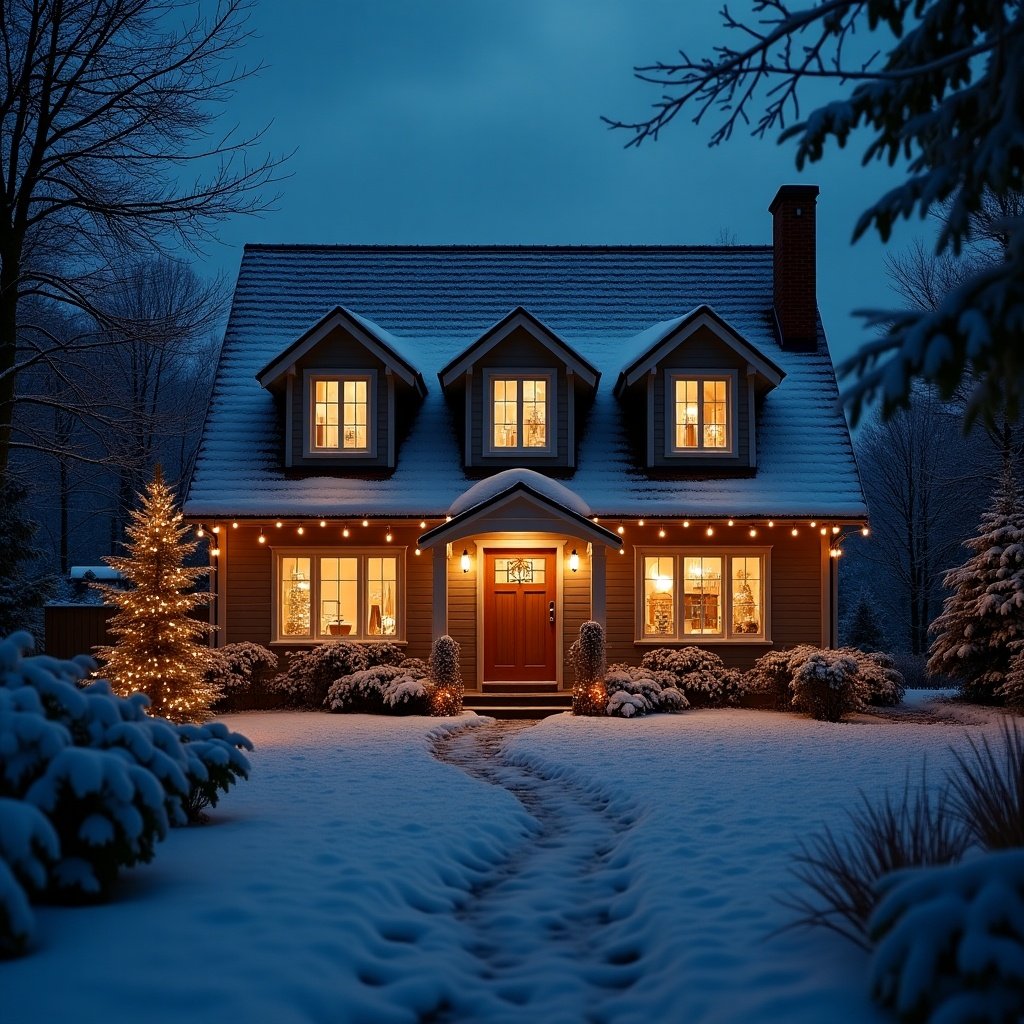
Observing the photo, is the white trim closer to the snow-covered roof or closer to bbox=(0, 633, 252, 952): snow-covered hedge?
the snow-covered roof

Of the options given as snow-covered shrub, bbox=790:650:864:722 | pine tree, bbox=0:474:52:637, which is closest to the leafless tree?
pine tree, bbox=0:474:52:637

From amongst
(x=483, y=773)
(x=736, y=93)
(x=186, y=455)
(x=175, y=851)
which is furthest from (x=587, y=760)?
(x=186, y=455)

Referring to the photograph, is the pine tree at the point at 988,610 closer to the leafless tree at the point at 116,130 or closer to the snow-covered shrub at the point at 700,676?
the snow-covered shrub at the point at 700,676

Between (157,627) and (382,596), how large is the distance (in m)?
5.72

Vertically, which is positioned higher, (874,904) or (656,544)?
(656,544)

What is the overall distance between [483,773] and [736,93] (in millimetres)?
7752

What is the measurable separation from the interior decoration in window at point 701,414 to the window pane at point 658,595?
7.17ft

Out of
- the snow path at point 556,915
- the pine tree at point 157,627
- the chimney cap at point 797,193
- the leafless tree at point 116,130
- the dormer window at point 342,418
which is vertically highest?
the chimney cap at point 797,193

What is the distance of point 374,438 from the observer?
18328mm

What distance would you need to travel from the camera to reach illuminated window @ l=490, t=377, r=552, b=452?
18.4 metres

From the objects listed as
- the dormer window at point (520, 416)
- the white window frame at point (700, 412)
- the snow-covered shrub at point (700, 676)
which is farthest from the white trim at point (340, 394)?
the snow-covered shrub at point (700, 676)

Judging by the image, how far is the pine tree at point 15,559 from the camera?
19781 millimetres

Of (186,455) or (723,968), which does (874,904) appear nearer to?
(723,968)

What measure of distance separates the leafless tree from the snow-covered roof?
16.1 ft
